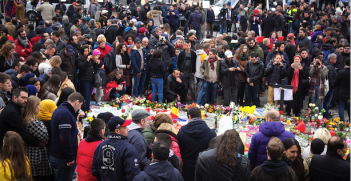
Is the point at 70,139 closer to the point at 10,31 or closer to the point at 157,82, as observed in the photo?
the point at 157,82

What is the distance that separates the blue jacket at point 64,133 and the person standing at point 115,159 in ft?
2.72

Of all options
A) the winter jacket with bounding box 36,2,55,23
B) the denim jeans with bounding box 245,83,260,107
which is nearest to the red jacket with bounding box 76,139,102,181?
the denim jeans with bounding box 245,83,260,107

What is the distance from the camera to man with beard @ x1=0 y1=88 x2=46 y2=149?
4918 mm

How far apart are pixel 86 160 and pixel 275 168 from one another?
87.9 inches

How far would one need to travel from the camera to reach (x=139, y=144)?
4.57 metres

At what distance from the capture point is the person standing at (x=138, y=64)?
1002 cm

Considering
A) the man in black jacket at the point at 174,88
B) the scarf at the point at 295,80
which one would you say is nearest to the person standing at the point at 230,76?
the man in black jacket at the point at 174,88

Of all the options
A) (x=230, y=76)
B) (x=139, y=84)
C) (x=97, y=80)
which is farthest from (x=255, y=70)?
(x=97, y=80)

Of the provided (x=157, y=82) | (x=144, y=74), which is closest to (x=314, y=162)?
(x=157, y=82)

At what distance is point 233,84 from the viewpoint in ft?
31.3

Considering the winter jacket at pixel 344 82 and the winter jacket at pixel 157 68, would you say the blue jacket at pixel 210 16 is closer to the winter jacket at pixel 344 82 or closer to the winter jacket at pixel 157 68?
the winter jacket at pixel 157 68

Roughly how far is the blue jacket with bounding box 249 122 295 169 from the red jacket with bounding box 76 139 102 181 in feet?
6.94

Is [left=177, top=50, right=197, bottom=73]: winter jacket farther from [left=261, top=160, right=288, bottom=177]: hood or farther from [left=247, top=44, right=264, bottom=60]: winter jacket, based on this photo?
[left=261, top=160, right=288, bottom=177]: hood

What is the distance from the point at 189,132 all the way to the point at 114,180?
123 cm
